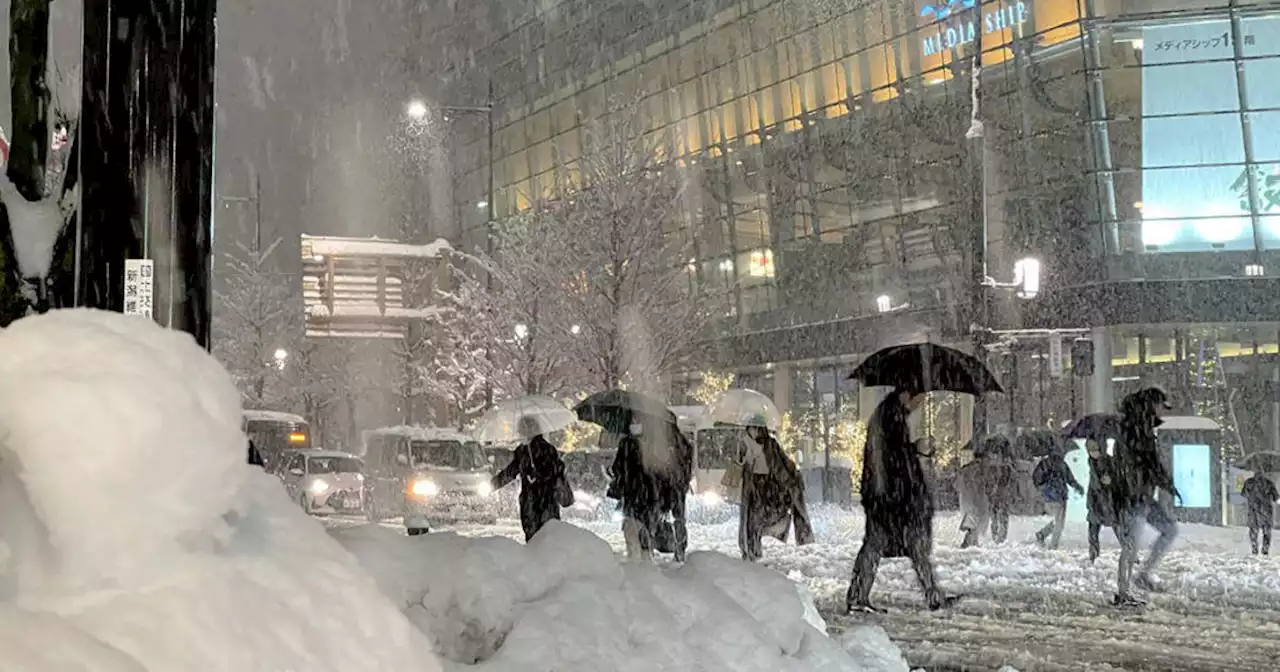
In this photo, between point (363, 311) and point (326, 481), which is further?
point (363, 311)

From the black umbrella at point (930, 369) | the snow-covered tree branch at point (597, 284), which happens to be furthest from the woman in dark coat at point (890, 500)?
the snow-covered tree branch at point (597, 284)

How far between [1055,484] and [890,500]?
7.19 meters

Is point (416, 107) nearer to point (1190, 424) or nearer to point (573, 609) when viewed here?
point (1190, 424)

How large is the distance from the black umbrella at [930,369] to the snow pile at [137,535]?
9.76 m

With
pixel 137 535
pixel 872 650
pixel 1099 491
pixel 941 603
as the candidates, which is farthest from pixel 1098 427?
pixel 137 535

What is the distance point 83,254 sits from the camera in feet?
15.3

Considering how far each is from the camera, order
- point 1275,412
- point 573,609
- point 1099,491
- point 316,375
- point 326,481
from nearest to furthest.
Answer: point 573,609 < point 1099,491 < point 326,481 < point 1275,412 < point 316,375

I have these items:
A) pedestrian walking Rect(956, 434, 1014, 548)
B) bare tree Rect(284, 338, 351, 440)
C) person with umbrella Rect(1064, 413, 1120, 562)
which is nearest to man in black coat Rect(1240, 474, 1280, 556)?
pedestrian walking Rect(956, 434, 1014, 548)

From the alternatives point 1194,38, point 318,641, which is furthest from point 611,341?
point 318,641

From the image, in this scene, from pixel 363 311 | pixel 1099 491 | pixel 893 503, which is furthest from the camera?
pixel 363 311

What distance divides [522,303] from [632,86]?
17421 mm

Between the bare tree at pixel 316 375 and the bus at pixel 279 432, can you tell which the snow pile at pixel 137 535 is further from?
the bare tree at pixel 316 375

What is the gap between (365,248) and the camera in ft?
141

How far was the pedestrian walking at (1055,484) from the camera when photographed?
15.9 meters
